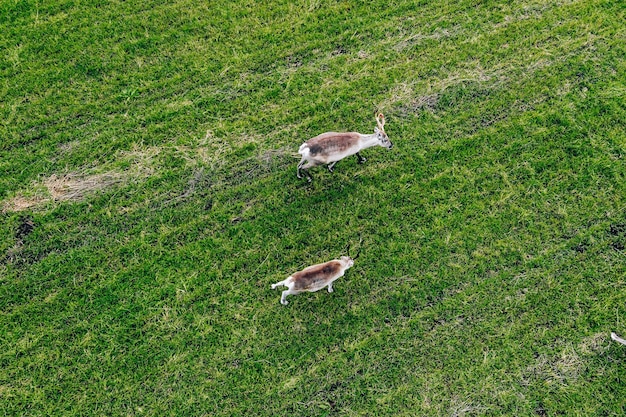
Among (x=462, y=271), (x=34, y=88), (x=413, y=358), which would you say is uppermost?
(x=34, y=88)

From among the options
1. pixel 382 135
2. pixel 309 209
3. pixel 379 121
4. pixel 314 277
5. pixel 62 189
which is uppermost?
pixel 62 189

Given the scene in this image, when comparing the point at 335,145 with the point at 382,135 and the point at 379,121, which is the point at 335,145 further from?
the point at 379,121

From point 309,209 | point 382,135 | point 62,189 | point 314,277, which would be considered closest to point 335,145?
point 382,135

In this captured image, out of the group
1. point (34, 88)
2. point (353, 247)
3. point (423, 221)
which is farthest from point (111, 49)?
point (423, 221)

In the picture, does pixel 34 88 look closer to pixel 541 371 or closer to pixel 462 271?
pixel 462 271

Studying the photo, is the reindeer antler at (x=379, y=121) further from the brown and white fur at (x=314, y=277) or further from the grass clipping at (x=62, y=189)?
the grass clipping at (x=62, y=189)

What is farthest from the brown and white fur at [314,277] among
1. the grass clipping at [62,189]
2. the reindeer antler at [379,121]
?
the grass clipping at [62,189]
